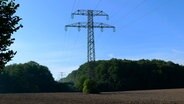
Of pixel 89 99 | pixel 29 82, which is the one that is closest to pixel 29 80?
pixel 29 82

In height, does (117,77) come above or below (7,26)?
above

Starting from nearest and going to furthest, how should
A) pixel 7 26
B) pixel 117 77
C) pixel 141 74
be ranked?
1. pixel 7 26
2. pixel 117 77
3. pixel 141 74

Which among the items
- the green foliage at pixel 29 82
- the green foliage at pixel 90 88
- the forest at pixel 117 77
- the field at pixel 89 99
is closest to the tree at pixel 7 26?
the field at pixel 89 99

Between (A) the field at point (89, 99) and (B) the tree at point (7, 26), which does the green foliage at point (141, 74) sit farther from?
(B) the tree at point (7, 26)

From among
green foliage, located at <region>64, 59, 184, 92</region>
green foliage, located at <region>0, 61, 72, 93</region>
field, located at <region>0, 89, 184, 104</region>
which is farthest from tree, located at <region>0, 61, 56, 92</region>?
field, located at <region>0, 89, 184, 104</region>

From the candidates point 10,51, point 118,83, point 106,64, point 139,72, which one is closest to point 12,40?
point 10,51

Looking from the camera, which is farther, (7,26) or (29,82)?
(29,82)

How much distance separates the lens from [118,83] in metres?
137

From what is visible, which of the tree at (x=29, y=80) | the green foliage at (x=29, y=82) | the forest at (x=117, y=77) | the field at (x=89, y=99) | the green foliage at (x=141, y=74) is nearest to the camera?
the field at (x=89, y=99)

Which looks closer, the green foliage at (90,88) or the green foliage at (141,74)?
the green foliage at (90,88)

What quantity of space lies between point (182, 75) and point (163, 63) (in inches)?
300

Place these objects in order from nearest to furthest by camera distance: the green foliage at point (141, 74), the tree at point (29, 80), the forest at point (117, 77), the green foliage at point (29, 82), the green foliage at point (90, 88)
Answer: the green foliage at point (90, 88) < the green foliage at point (29, 82) < the tree at point (29, 80) < the forest at point (117, 77) < the green foliage at point (141, 74)

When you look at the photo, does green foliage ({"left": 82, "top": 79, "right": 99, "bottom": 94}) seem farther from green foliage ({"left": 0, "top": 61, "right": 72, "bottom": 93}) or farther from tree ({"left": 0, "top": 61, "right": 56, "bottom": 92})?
tree ({"left": 0, "top": 61, "right": 56, "bottom": 92})

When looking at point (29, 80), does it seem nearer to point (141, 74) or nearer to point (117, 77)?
point (117, 77)
